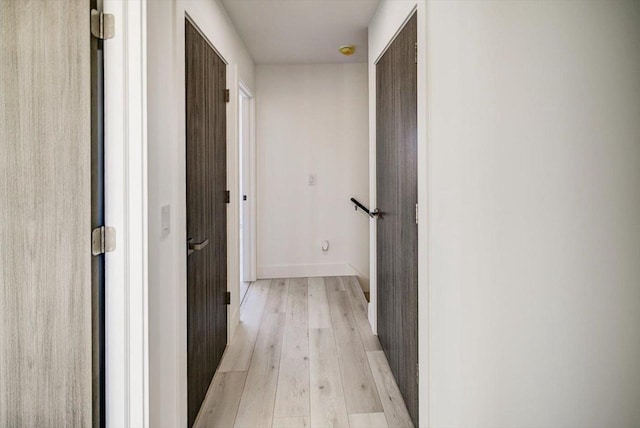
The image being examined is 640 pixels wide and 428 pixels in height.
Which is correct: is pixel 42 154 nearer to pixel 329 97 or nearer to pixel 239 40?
pixel 239 40

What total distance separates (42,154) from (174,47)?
0.70 metres

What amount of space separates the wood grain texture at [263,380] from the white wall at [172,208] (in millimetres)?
385

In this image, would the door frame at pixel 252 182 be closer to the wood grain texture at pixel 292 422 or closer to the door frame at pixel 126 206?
the wood grain texture at pixel 292 422

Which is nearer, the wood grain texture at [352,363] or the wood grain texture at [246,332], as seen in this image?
the wood grain texture at [352,363]

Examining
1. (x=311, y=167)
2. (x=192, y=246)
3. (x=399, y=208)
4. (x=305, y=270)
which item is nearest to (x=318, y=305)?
(x=305, y=270)

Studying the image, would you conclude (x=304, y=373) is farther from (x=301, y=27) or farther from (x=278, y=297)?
(x=301, y=27)

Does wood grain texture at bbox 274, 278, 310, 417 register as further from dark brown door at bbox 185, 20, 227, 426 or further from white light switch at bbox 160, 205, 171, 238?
white light switch at bbox 160, 205, 171, 238

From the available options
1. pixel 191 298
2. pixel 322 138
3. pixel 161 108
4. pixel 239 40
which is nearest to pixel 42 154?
pixel 161 108

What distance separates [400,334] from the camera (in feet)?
6.75

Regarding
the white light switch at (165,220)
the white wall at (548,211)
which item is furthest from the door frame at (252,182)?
the white wall at (548,211)

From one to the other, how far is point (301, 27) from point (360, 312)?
7.79 ft

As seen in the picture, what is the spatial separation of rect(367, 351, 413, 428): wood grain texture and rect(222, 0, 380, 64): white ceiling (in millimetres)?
2342

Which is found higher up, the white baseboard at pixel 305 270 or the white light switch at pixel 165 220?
the white light switch at pixel 165 220

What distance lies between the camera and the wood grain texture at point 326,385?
1877 mm
